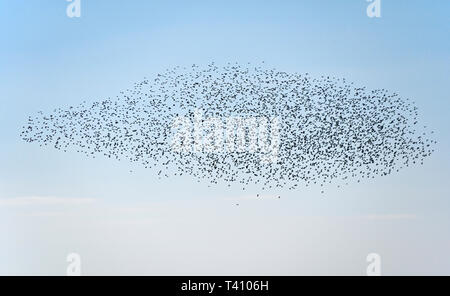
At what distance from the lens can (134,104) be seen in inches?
252

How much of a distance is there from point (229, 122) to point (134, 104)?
0.73m

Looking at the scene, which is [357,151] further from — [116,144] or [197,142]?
[116,144]

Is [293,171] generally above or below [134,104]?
below

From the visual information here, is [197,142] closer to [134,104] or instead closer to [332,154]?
[134,104]
